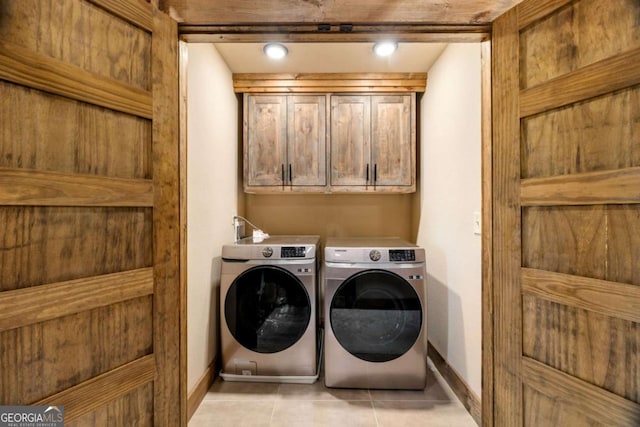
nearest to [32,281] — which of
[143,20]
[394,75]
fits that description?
[143,20]

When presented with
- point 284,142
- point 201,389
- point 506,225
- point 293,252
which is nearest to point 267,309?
point 293,252

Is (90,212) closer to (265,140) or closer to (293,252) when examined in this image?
(293,252)

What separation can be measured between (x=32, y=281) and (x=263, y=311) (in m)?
1.34

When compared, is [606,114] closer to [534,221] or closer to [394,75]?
[534,221]

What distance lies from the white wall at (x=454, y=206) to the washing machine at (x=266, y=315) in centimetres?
97

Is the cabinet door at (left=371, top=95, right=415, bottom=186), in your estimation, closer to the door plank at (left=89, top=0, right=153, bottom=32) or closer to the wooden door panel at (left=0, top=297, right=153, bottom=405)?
the door plank at (left=89, top=0, right=153, bottom=32)


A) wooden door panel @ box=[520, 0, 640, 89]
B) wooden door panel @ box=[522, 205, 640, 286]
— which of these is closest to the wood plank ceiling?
wooden door panel @ box=[520, 0, 640, 89]

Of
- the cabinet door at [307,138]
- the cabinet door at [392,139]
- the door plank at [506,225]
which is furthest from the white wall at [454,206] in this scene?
the cabinet door at [307,138]

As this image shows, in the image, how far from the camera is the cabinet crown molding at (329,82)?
8.29 feet

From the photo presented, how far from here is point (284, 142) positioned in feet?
8.41

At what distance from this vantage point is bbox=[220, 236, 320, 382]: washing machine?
1977 millimetres

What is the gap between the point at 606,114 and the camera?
0.88 m

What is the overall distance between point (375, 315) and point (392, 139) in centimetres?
154

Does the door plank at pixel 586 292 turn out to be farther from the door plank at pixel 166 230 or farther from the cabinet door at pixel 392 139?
the cabinet door at pixel 392 139
